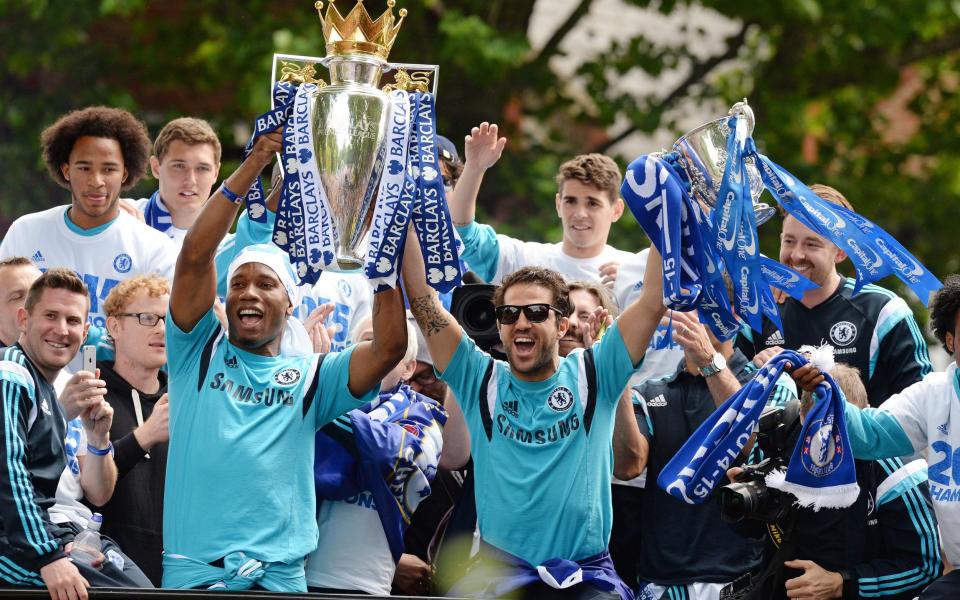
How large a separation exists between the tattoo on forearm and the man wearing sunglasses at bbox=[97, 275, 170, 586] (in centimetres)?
109

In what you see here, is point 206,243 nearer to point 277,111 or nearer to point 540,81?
point 277,111

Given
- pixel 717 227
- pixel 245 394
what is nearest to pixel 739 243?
pixel 717 227

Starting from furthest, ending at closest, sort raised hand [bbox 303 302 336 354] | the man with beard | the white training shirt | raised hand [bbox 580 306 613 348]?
the white training shirt
the man with beard
raised hand [bbox 303 302 336 354]
raised hand [bbox 580 306 613 348]

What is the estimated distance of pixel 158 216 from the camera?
7.28 m

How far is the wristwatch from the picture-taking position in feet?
19.2

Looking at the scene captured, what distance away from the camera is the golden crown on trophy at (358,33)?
Answer: 4.86 meters

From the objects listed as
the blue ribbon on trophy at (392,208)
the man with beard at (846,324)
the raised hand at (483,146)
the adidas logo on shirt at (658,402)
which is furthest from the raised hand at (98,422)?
the man with beard at (846,324)

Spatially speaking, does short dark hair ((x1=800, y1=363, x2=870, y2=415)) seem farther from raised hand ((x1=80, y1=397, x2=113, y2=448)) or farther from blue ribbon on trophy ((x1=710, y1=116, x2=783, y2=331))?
raised hand ((x1=80, y1=397, x2=113, y2=448))

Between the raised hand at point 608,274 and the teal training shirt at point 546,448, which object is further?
the raised hand at point 608,274

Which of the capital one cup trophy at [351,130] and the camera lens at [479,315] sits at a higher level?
the capital one cup trophy at [351,130]

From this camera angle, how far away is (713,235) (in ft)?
17.0

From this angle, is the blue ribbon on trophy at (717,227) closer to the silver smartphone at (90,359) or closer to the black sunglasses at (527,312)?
the black sunglasses at (527,312)

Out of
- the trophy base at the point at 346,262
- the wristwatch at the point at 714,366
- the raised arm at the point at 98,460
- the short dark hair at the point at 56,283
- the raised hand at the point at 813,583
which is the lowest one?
the raised hand at the point at 813,583

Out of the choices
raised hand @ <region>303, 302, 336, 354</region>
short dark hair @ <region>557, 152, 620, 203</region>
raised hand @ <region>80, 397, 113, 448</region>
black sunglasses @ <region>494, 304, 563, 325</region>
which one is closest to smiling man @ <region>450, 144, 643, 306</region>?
short dark hair @ <region>557, 152, 620, 203</region>
